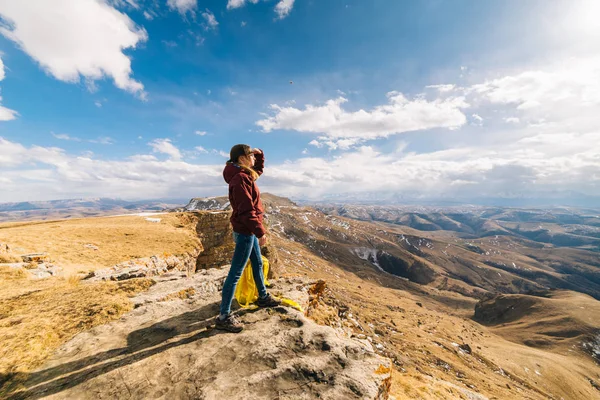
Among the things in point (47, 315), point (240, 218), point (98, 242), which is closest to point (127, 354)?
point (47, 315)

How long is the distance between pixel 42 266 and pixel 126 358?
17.3m

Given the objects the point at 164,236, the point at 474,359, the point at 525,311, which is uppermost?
the point at 164,236

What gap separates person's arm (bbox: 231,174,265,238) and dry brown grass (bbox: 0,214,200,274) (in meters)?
18.8

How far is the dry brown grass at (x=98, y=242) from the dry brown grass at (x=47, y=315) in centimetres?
980

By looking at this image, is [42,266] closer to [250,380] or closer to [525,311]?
[250,380]

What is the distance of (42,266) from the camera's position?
1739cm

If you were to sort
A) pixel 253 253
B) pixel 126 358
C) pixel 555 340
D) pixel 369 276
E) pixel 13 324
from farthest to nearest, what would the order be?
pixel 369 276
pixel 555 340
pixel 253 253
pixel 13 324
pixel 126 358

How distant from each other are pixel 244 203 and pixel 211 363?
424 cm

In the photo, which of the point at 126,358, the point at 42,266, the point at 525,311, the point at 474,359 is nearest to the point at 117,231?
the point at 42,266

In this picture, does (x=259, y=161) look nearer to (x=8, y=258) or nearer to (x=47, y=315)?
(x=47, y=315)

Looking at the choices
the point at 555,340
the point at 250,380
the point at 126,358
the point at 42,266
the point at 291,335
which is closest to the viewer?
the point at 250,380

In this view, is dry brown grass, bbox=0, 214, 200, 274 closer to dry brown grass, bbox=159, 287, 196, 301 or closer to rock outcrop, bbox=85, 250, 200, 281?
rock outcrop, bbox=85, 250, 200, 281

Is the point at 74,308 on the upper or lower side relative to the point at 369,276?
upper

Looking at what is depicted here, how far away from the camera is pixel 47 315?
858 cm
